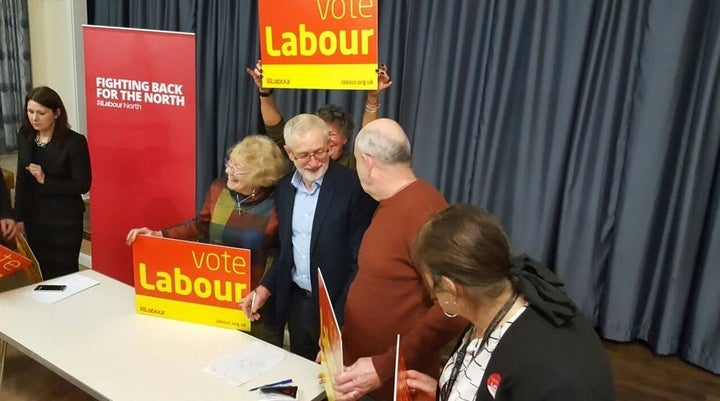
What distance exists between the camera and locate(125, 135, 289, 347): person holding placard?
1.96 m

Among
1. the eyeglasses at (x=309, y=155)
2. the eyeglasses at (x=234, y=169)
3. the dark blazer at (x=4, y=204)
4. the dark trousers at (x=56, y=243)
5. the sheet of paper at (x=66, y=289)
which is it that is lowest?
the dark trousers at (x=56, y=243)

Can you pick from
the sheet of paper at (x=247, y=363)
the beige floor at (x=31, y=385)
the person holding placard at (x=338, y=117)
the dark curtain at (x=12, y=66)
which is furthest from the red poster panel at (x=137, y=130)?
the dark curtain at (x=12, y=66)

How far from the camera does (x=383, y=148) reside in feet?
4.94

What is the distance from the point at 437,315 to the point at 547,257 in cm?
186

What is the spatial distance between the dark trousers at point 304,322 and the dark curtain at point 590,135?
1565 mm

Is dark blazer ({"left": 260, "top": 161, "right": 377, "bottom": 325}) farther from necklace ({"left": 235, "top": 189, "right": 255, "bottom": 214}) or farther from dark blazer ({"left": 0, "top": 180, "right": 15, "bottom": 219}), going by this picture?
dark blazer ({"left": 0, "top": 180, "right": 15, "bottom": 219})

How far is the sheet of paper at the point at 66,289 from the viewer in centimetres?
190

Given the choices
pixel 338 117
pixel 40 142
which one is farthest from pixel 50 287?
pixel 338 117

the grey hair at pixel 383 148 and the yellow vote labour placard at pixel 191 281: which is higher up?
the grey hair at pixel 383 148

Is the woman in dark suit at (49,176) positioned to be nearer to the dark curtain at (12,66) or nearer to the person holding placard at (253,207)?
the person holding placard at (253,207)

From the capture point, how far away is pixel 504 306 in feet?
3.33

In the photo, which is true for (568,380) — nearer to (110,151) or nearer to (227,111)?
(110,151)

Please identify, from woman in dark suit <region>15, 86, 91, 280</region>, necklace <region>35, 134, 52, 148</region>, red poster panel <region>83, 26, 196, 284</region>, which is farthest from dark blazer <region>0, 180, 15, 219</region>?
red poster panel <region>83, 26, 196, 284</region>

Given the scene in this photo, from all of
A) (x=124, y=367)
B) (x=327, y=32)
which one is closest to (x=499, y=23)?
(x=327, y=32)
